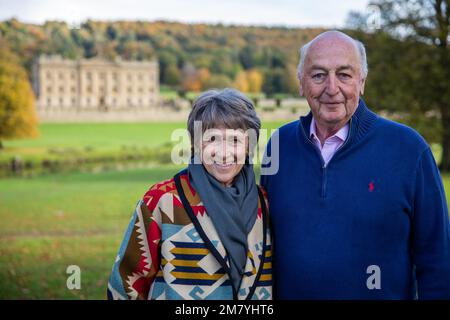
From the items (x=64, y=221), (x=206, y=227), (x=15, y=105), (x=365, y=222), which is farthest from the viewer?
(x=15, y=105)

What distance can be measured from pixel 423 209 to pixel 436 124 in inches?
655

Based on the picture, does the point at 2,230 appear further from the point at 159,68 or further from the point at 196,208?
the point at 159,68

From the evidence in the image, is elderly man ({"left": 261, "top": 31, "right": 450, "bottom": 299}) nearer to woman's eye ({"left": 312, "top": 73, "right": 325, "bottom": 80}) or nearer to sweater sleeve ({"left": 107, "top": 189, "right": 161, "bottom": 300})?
woman's eye ({"left": 312, "top": 73, "right": 325, "bottom": 80})

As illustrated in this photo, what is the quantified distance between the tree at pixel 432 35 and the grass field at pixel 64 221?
7.90ft

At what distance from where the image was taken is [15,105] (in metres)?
23.8

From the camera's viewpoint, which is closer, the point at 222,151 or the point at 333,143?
the point at 222,151

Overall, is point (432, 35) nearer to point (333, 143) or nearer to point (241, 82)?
point (241, 82)

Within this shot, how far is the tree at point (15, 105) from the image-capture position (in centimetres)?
2358

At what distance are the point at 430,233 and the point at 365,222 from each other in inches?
12.0

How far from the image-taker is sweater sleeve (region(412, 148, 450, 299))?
2469 millimetres

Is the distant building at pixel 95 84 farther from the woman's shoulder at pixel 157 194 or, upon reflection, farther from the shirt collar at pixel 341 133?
the woman's shoulder at pixel 157 194

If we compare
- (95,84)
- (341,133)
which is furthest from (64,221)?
(95,84)

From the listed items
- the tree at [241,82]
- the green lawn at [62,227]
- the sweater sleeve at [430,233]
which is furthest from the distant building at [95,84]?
the sweater sleeve at [430,233]

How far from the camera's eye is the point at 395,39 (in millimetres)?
19234
